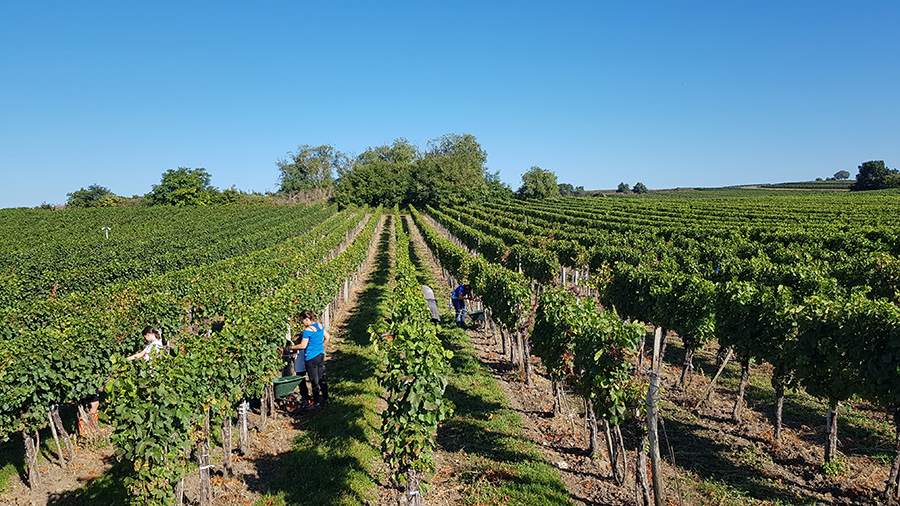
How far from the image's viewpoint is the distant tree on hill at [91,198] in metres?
90.9

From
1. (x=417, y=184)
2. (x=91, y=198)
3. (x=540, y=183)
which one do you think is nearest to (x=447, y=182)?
(x=417, y=184)

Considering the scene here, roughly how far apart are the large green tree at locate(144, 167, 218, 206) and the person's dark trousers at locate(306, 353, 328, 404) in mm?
92812

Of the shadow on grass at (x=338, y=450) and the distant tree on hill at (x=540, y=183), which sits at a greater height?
the distant tree on hill at (x=540, y=183)

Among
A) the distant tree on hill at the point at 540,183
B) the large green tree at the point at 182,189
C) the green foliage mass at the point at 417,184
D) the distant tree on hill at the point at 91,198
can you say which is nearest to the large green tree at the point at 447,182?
the green foliage mass at the point at 417,184

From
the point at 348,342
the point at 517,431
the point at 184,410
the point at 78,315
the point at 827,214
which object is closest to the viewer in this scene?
the point at 184,410

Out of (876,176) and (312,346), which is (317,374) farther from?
(876,176)

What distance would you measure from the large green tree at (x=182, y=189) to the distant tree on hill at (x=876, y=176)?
422ft

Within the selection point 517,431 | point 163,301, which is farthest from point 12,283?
point 517,431

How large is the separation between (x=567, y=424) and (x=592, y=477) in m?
1.86

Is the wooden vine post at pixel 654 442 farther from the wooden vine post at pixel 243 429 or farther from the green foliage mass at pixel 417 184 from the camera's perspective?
the green foliage mass at pixel 417 184

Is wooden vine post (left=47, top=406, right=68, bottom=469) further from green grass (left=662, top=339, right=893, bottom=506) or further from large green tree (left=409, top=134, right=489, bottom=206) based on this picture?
large green tree (left=409, top=134, right=489, bottom=206)

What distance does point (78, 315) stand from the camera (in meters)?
11.8

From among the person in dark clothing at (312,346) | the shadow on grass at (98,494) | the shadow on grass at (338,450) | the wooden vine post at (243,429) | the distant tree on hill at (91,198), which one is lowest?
the shadow on grass at (338,450)

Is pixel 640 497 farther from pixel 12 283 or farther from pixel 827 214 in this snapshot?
pixel 827 214
